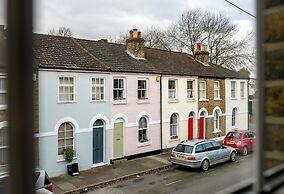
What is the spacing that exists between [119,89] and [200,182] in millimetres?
4547

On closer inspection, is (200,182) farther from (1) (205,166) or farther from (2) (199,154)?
(2) (199,154)

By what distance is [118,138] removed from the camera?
498 cm

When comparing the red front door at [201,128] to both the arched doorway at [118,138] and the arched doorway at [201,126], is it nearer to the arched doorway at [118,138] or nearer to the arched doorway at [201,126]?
the arched doorway at [201,126]

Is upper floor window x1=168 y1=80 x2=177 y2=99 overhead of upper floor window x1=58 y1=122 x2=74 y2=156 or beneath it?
overhead

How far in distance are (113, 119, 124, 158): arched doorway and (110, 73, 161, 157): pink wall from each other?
91 mm

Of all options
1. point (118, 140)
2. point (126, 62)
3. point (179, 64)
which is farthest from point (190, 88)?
point (126, 62)

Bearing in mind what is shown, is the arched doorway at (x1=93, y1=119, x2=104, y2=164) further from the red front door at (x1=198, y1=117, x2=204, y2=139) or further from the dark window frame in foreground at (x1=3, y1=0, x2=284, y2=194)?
the dark window frame in foreground at (x1=3, y1=0, x2=284, y2=194)

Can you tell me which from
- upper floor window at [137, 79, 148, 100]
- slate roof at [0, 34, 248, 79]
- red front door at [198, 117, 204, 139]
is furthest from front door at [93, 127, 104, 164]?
upper floor window at [137, 79, 148, 100]

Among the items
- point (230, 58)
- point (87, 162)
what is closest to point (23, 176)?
point (230, 58)

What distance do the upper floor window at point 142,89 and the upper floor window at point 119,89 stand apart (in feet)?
1.31

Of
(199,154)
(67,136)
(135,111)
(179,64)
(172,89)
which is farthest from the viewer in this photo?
(135,111)

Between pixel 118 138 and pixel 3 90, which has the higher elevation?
Result: pixel 3 90

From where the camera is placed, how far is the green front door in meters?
4.51

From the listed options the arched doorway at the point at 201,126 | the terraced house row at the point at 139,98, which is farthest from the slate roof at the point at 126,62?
the arched doorway at the point at 201,126
